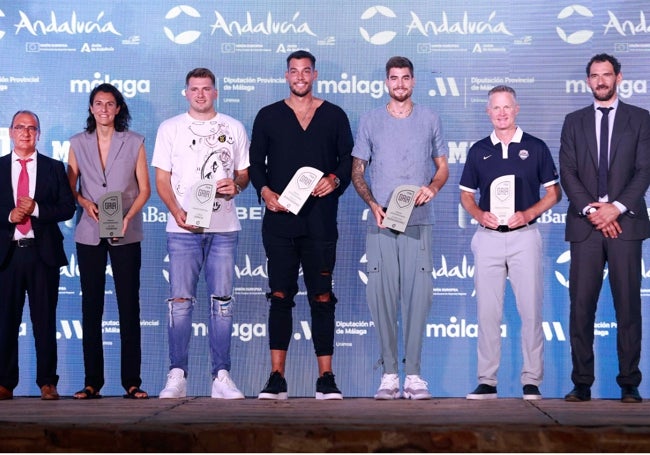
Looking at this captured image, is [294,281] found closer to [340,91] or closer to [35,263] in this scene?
[35,263]

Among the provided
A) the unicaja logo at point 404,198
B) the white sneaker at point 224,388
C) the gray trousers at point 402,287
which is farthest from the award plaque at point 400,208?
the white sneaker at point 224,388

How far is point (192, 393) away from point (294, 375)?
2.16 ft

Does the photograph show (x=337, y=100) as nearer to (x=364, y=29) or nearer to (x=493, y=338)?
(x=364, y=29)

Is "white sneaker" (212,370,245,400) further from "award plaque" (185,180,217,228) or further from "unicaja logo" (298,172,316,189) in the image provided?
"unicaja logo" (298,172,316,189)

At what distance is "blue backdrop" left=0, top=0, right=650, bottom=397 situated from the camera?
7109 millimetres

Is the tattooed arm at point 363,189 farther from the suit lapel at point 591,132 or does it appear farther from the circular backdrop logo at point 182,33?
the circular backdrop logo at point 182,33

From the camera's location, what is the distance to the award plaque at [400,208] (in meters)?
5.96

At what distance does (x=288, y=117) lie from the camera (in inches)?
242

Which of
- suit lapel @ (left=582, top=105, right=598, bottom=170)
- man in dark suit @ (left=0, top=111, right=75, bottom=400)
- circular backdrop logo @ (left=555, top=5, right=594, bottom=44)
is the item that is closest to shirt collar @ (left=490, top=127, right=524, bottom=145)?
suit lapel @ (left=582, top=105, right=598, bottom=170)

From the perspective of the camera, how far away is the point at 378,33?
23.7 feet

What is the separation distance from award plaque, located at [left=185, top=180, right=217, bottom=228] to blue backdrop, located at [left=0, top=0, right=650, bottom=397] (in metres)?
1.15

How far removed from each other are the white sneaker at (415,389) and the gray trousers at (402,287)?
1.6 inches

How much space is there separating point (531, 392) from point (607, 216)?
102cm

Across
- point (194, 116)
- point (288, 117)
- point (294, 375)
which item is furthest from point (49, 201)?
point (294, 375)
